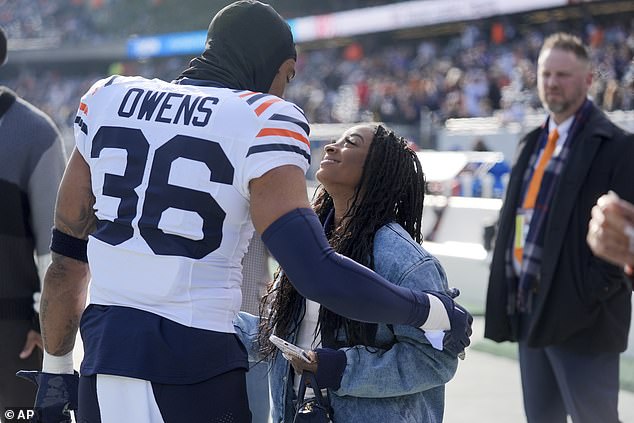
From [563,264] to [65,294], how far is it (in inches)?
78.8

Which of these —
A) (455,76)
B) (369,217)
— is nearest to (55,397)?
(369,217)

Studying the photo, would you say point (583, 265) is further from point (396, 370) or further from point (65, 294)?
point (65, 294)

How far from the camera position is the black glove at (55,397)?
239 centimetres

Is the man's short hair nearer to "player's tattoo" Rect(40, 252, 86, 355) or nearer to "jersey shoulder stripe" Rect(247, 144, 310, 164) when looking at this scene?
"jersey shoulder stripe" Rect(247, 144, 310, 164)

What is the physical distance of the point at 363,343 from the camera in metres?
2.37

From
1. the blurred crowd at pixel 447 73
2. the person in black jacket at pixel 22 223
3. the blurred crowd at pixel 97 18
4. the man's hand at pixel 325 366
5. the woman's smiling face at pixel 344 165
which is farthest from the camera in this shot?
the blurred crowd at pixel 97 18

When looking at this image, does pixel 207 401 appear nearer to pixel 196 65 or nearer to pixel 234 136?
pixel 234 136

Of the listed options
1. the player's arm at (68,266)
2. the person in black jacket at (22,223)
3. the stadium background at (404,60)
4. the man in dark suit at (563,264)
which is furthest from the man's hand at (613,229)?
the stadium background at (404,60)

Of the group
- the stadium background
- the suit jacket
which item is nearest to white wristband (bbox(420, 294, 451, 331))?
the suit jacket

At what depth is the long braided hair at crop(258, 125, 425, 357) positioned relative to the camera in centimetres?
246

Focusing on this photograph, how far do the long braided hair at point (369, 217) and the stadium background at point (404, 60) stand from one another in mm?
3483

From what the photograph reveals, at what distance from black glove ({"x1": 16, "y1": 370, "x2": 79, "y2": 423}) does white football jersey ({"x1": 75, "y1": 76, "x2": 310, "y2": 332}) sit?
37cm

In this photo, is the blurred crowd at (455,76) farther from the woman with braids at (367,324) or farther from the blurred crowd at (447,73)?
the woman with braids at (367,324)

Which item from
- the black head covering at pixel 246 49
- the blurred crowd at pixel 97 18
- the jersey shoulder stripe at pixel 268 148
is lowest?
the blurred crowd at pixel 97 18
